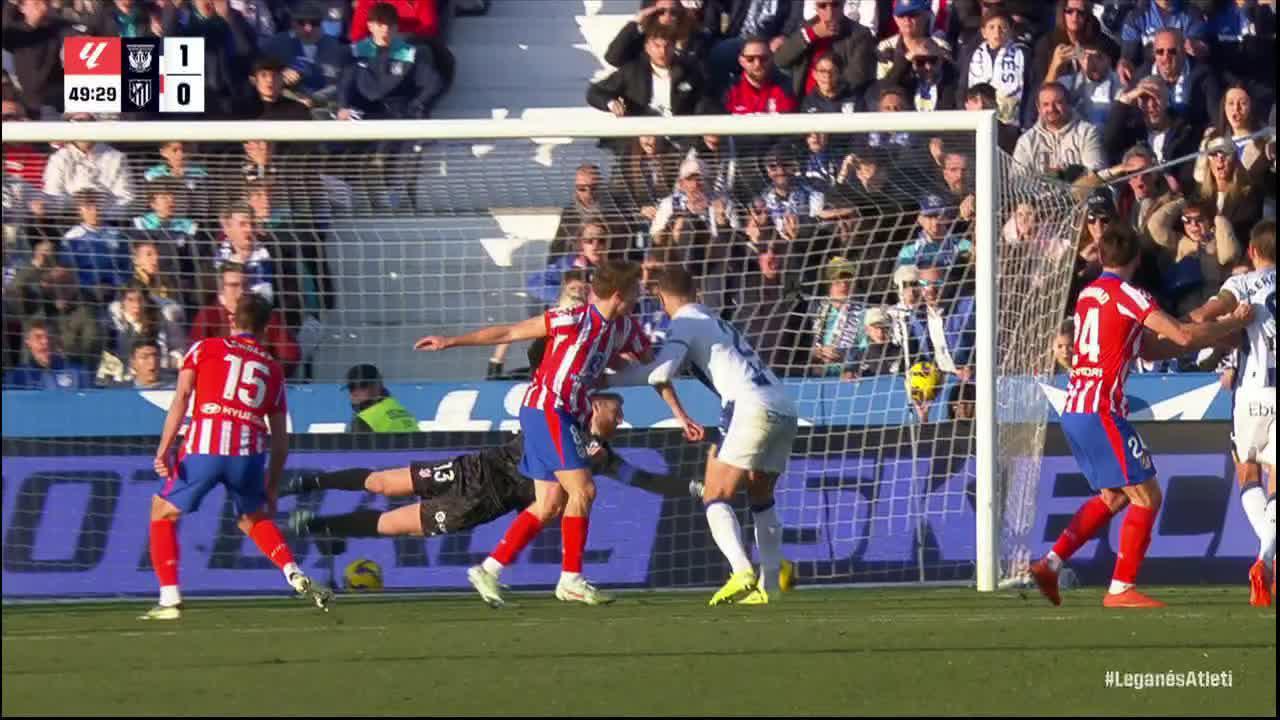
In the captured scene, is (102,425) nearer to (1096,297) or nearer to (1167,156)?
(1096,297)

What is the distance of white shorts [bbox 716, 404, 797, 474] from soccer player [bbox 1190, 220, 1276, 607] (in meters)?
1.94

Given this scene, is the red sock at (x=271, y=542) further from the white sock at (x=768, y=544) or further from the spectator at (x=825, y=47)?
the spectator at (x=825, y=47)

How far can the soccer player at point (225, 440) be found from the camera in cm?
962

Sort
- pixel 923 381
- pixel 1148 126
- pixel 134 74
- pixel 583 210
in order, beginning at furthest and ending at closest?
1. pixel 1148 126
2. pixel 134 74
3. pixel 583 210
4. pixel 923 381

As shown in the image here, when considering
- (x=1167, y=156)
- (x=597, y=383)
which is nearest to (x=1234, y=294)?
(x=597, y=383)

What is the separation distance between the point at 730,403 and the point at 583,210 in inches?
97.7

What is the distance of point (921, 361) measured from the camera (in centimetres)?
1120

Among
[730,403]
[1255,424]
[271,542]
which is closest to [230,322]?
[271,542]

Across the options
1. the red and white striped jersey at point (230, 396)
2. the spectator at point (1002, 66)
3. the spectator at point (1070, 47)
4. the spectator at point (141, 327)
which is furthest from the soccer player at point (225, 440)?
the spectator at point (1070, 47)

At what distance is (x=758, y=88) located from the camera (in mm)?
14047

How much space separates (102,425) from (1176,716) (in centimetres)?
710

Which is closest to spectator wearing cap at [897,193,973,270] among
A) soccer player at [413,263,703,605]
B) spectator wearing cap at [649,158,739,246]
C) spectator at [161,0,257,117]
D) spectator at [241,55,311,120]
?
spectator wearing cap at [649,158,739,246]

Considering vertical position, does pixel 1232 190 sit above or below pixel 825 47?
below

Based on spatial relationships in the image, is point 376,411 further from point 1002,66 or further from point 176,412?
point 1002,66
